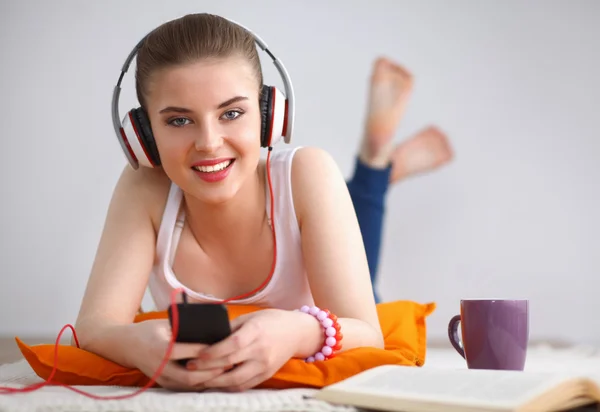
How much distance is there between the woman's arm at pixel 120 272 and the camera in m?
1.14

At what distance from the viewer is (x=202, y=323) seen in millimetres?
829

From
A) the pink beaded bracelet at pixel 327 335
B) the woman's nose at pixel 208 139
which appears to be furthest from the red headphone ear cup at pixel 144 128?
the pink beaded bracelet at pixel 327 335

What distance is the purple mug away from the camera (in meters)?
1.10

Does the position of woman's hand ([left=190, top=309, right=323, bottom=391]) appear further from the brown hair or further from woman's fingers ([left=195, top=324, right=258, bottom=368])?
the brown hair

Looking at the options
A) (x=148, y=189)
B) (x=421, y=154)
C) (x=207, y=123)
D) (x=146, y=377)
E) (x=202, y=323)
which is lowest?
(x=146, y=377)

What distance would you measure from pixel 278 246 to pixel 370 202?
0.96m

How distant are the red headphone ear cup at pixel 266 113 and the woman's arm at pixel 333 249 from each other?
15 cm

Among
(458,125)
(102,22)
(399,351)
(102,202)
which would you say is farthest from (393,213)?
(399,351)

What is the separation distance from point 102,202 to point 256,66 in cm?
204

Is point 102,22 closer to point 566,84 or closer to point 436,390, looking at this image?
point 566,84

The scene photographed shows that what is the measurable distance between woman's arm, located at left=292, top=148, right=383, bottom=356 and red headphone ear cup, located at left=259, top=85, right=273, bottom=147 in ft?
0.50

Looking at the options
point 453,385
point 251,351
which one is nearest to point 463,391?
point 453,385

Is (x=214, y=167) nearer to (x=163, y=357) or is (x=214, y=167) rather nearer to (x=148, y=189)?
(x=148, y=189)

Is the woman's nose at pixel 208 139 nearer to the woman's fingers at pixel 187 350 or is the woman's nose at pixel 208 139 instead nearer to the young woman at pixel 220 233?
the young woman at pixel 220 233
